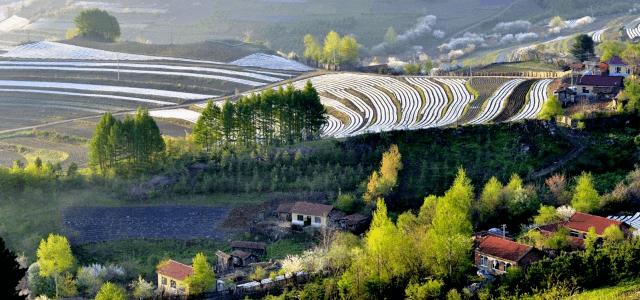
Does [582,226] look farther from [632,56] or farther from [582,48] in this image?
[582,48]

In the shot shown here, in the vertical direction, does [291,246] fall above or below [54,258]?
below

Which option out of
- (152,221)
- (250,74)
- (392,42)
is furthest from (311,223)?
(392,42)

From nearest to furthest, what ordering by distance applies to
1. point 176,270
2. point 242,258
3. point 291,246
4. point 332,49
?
1. point 176,270
2. point 242,258
3. point 291,246
4. point 332,49

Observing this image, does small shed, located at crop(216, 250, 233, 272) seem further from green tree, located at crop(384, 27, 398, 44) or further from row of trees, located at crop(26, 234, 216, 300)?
green tree, located at crop(384, 27, 398, 44)

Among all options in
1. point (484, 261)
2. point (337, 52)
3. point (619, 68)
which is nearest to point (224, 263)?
point (484, 261)

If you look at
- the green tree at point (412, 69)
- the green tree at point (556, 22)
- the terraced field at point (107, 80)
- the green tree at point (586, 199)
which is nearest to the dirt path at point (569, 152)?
the green tree at point (586, 199)

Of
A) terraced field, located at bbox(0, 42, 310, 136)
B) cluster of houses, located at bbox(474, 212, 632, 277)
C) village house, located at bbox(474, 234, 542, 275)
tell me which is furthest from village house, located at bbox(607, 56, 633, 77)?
village house, located at bbox(474, 234, 542, 275)
